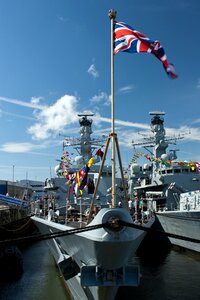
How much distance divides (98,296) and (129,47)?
5956 millimetres

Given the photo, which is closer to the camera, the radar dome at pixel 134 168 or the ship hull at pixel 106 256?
the ship hull at pixel 106 256

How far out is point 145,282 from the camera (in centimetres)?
1402

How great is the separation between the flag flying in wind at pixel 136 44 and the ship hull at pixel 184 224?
1256cm

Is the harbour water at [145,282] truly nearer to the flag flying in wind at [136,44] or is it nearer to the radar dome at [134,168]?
the flag flying in wind at [136,44]

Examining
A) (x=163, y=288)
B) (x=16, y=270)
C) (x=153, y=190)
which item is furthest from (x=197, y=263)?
(x=153, y=190)

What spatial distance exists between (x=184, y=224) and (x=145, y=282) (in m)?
7.08

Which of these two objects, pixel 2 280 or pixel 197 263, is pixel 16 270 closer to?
pixel 2 280

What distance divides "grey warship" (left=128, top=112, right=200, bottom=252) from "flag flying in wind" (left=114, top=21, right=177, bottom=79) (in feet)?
15.7

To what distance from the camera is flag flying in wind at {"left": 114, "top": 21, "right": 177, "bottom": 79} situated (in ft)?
25.9

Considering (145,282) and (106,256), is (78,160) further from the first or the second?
(106,256)

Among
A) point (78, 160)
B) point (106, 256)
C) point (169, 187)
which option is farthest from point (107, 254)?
point (78, 160)

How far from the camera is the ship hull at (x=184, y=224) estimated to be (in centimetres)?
1866

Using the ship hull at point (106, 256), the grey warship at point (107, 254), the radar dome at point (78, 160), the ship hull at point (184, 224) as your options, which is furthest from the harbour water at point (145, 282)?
the radar dome at point (78, 160)

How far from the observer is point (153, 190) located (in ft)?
107
